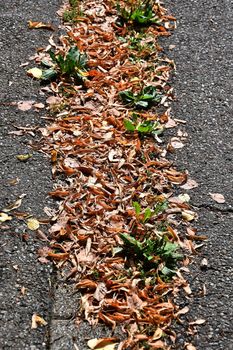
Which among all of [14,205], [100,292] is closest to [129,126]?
[14,205]

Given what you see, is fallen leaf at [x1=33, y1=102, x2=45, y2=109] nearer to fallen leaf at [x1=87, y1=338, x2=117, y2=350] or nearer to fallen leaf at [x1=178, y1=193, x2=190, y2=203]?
fallen leaf at [x1=178, y1=193, x2=190, y2=203]

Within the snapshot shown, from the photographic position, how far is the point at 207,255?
3.33 meters

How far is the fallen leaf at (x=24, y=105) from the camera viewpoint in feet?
13.2

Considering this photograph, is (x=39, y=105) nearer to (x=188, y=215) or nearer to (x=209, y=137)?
(x=209, y=137)

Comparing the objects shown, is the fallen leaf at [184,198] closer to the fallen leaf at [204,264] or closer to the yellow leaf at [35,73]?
the fallen leaf at [204,264]

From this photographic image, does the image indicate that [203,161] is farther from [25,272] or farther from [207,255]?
[25,272]

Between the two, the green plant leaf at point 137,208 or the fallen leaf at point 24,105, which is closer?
the green plant leaf at point 137,208

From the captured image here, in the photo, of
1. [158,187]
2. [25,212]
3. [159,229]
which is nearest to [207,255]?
[159,229]

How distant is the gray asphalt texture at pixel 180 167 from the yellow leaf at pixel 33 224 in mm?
36

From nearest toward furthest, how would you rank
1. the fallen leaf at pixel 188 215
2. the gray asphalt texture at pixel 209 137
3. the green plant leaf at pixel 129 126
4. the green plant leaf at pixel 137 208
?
the gray asphalt texture at pixel 209 137 → the green plant leaf at pixel 137 208 → the fallen leaf at pixel 188 215 → the green plant leaf at pixel 129 126

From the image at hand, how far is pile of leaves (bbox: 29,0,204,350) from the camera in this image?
3055 mm

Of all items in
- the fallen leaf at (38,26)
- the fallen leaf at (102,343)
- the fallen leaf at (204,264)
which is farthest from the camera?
the fallen leaf at (38,26)

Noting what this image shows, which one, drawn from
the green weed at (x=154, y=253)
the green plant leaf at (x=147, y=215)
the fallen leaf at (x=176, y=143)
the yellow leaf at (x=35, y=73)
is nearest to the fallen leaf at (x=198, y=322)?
the green weed at (x=154, y=253)

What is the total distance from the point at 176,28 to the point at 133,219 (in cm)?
208
